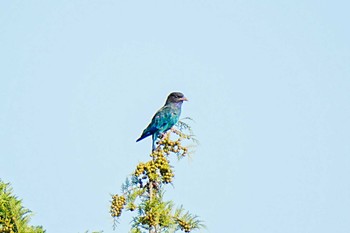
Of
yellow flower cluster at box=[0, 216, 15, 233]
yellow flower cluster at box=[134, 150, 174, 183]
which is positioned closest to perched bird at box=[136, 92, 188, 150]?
yellow flower cluster at box=[134, 150, 174, 183]

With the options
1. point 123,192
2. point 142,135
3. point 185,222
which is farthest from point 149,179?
point 142,135

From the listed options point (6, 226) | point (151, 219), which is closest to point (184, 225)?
point (151, 219)

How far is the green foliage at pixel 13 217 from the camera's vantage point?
4.31m

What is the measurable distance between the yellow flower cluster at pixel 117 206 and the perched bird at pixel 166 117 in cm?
183

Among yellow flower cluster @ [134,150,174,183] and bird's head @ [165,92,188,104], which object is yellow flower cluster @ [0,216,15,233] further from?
bird's head @ [165,92,188,104]

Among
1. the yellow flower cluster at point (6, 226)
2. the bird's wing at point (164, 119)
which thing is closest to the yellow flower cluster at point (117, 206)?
the yellow flower cluster at point (6, 226)

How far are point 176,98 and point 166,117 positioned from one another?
1.03 meters

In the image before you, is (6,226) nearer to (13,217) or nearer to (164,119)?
(13,217)

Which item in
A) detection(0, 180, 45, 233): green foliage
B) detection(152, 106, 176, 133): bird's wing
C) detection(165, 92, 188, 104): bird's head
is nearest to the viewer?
detection(0, 180, 45, 233): green foliage

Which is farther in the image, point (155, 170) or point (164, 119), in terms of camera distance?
point (164, 119)

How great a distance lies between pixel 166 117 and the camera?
7.15m

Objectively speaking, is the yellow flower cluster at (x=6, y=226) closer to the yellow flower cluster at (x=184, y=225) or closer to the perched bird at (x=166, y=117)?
the yellow flower cluster at (x=184, y=225)

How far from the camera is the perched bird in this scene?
271 inches

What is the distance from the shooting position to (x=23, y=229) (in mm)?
4301
